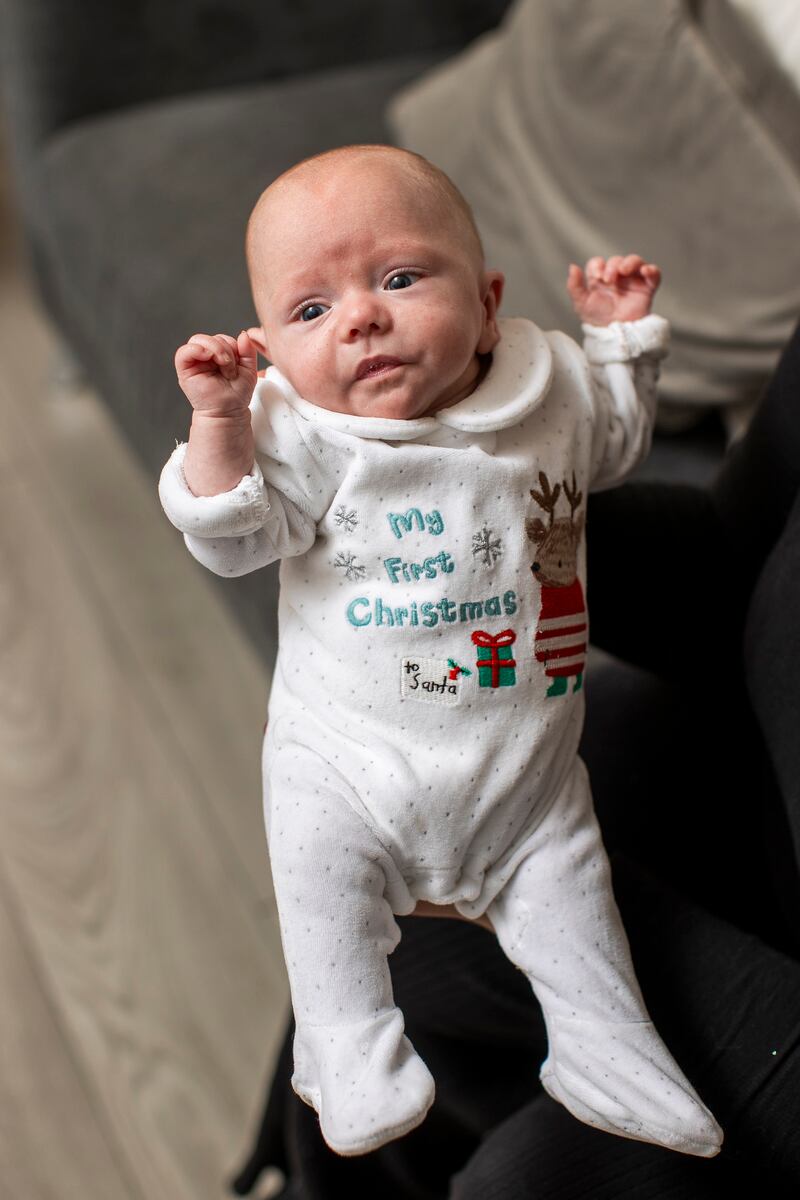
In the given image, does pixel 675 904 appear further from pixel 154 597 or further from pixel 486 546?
pixel 154 597

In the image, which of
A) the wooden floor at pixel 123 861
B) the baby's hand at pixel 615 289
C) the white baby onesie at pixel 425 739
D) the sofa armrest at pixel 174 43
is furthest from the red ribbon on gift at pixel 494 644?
the sofa armrest at pixel 174 43

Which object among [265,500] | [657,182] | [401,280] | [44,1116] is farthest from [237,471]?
[44,1116]

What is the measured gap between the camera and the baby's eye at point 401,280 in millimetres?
571

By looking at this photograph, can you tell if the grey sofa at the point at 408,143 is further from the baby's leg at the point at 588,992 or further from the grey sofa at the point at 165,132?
the baby's leg at the point at 588,992

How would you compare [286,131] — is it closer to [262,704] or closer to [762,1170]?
[262,704]

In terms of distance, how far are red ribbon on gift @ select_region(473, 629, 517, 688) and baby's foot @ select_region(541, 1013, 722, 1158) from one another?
0.18 meters

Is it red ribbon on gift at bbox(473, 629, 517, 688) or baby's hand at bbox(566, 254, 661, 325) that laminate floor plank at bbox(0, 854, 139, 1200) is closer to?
red ribbon on gift at bbox(473, 629, 517, 688)

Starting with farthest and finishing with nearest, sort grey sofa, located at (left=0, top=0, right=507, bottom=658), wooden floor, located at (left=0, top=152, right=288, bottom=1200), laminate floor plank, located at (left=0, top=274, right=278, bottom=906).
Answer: laminate floor plank, located at (left=0, top=274, right=278, bottom=906), grey sofa, located at (left=0, top=0, right=507, bottom=658), wooden floor, located at (left=0, top=152, right=288, bottom=1200)

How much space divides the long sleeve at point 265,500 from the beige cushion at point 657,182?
530 millimetres

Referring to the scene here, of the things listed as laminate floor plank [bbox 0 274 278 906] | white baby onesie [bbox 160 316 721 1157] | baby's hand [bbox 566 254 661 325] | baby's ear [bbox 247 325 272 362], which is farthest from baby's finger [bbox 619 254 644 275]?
laminate floor plank [bbox 0 274 278 906]

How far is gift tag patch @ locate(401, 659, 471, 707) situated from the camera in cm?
58

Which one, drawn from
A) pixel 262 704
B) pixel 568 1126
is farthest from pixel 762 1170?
pixel 262 704

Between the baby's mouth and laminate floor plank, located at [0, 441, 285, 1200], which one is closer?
the baby's mouth

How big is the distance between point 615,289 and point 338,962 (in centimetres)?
42
